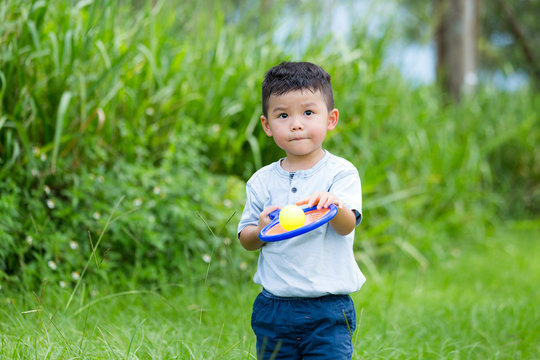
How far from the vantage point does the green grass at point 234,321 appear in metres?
2.17

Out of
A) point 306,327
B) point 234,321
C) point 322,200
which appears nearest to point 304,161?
point 322,200

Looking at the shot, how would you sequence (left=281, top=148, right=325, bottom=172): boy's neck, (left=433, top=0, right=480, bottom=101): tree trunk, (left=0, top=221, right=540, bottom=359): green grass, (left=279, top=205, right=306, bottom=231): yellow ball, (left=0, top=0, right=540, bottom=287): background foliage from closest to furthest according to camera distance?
(left=279, top=205, right=306, bottom=231): yellow ball, (left=281, top=148, right=325, bottom=172): boy's neck, (left=0, top=221, right=540, bottom=359): green grass, (left=0, top=0, right=540, bottom=287): background foliage, (left=433, top=0, right=480, bottom=101): tree trunk

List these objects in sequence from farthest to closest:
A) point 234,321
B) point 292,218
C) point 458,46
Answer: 1. point 458,46
2. point 234,321
3. point 292,218

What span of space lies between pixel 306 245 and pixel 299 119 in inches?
15.4

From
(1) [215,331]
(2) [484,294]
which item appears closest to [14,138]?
(1) [215,331]

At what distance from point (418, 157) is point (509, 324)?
92.0 inches

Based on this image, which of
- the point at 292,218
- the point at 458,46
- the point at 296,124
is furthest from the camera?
the point at 458,46

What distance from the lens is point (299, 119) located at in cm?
184

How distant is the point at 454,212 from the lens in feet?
18.0

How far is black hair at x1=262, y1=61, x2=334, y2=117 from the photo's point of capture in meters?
1.84

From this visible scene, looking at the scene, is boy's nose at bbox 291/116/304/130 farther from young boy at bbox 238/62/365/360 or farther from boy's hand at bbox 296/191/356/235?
boy's hand at bbox 296/191/356/235

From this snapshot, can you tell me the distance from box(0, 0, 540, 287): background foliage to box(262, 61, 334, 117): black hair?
54 centimetres

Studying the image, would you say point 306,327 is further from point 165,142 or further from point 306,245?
point 165,142

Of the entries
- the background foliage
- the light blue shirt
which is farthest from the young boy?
the background foliage
